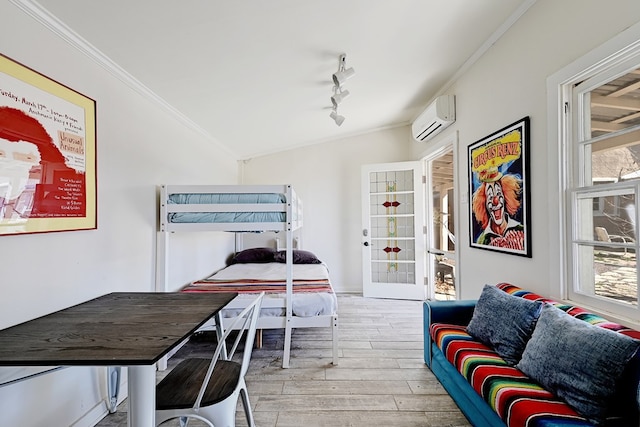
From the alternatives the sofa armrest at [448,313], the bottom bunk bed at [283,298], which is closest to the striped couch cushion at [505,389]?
the sofa armrest at [448,313]

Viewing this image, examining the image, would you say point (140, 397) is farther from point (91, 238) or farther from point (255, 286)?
point (255, 286)

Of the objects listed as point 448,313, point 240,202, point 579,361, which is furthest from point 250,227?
point 579,361

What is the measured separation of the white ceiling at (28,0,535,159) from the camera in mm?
1669

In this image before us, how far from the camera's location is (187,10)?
163 cm

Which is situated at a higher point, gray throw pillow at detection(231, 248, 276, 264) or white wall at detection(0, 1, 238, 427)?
white wall at detection(0, 1, 238, 427)

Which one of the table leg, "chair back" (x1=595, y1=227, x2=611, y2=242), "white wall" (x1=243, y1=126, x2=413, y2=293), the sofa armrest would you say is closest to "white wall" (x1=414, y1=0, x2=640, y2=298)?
"chair back" (x1=595, y1=227, x2=611, y2=242)

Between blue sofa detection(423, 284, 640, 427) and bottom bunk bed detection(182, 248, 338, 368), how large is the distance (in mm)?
787

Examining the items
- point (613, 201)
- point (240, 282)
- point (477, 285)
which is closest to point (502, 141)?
point (613, 201)

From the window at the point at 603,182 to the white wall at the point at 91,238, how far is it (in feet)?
9.67

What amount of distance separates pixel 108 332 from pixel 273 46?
2.02m

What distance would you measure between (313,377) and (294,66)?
99.0 inches

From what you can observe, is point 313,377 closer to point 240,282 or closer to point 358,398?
point 358,398

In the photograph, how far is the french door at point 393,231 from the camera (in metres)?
4.30

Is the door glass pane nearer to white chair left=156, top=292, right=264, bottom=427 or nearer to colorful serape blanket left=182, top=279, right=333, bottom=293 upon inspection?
colorful serape blanket left=182, top=279, right=333, bottom=293
